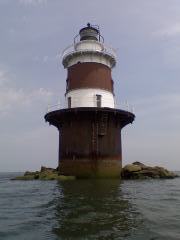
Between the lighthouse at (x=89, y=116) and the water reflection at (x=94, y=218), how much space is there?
11236 millimetres

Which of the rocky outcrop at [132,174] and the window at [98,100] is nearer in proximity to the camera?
the rocky outcrop at [132,174]

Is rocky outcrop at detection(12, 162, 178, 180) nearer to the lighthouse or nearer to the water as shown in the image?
the lighthouse

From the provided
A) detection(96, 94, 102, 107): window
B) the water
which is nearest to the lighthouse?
detection(96, 94, 102, 107): window

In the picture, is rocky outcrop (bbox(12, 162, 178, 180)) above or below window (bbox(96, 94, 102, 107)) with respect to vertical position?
below

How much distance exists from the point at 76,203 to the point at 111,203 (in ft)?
4.21

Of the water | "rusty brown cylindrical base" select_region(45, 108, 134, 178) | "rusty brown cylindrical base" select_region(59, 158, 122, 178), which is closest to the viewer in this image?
the water

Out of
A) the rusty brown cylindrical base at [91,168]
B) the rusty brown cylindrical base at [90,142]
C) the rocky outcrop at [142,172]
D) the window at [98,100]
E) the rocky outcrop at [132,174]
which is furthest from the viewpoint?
the rocky outcrop at [142,172]

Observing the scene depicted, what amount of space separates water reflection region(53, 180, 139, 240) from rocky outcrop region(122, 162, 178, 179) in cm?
1318

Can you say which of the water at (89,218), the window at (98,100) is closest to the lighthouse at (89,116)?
the window at (98,100)

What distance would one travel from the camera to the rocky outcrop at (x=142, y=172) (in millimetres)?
27391

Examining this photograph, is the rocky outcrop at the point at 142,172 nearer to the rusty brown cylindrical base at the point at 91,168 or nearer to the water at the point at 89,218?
the rusty brown cylindrical base at the point at 91,168

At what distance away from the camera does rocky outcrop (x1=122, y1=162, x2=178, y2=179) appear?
27391 mm

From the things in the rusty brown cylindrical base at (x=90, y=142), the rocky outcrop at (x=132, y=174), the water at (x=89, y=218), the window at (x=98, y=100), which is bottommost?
the water at (x=89, y=218)

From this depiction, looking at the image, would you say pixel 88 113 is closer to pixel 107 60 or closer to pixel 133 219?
pixel 107 60
